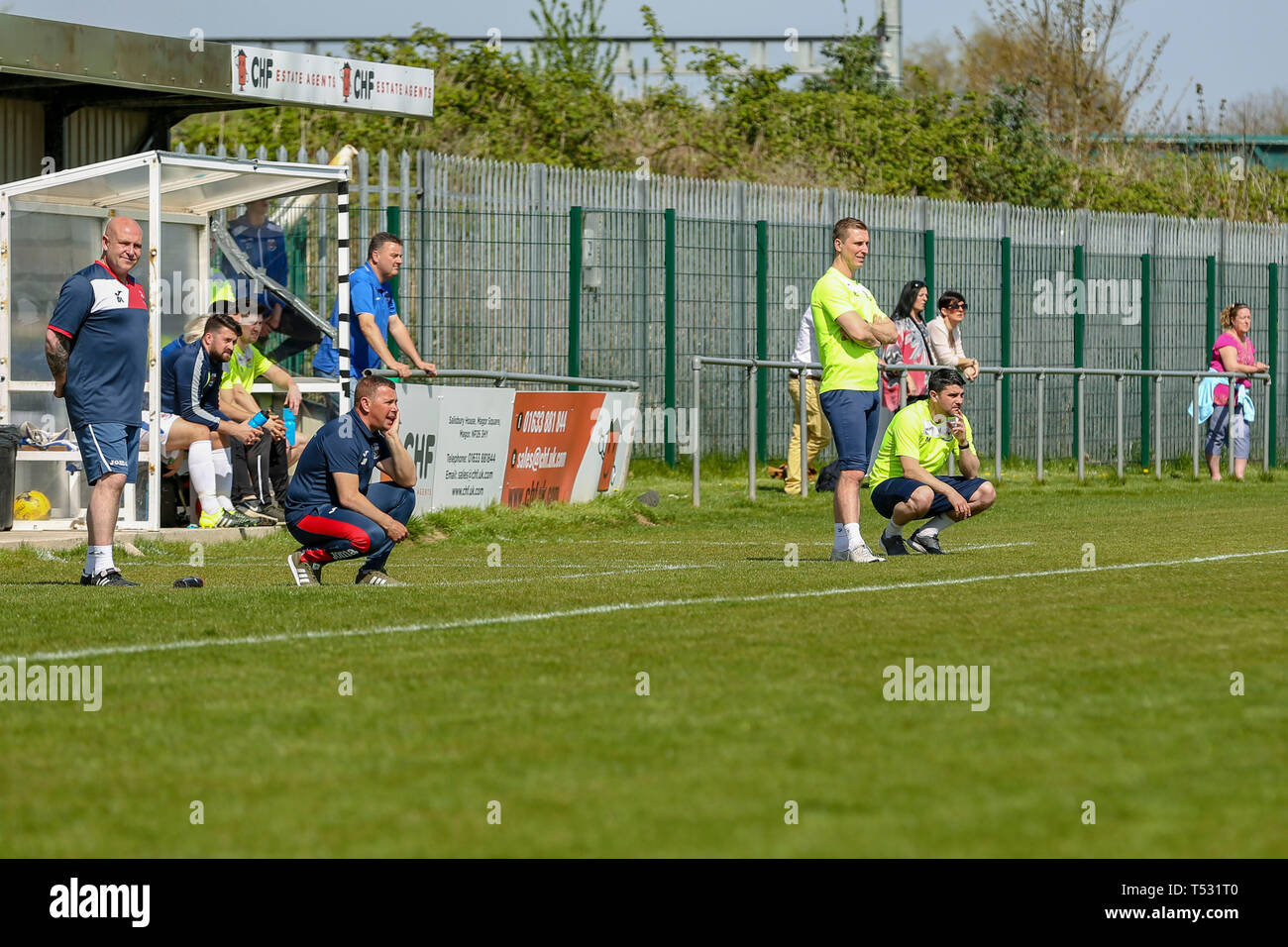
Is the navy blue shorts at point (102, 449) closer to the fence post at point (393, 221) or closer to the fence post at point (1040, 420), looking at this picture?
the fence post at point (393, 221)

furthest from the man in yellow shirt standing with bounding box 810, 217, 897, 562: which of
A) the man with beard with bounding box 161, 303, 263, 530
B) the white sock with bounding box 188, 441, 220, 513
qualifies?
the white sock with bounding box 188, 441, 220, 513

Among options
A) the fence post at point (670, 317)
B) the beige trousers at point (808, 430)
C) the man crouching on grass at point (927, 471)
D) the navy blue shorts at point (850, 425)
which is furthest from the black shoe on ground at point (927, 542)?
the fence post at point (670, 317)

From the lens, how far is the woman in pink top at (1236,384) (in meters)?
21.9

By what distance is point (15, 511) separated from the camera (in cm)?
1477

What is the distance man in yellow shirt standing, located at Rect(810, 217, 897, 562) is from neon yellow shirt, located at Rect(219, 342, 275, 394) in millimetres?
5790

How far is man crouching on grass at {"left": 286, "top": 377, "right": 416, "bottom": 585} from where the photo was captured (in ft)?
34.5

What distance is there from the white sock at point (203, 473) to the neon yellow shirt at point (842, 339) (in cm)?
517

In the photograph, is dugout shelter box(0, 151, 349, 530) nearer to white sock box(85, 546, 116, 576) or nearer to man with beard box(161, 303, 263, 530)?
man with beard box(161, 303, 263, 530)

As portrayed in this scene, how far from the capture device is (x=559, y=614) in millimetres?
8773

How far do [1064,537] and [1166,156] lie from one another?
2731 cm

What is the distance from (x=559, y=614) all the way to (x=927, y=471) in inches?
177

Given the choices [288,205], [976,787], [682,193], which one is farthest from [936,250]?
[976,787]

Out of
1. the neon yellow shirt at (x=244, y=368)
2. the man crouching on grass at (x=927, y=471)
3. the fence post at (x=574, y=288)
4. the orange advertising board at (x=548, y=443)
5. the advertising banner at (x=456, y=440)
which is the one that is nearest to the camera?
the man crouching on grass at (x=927, y=471)
